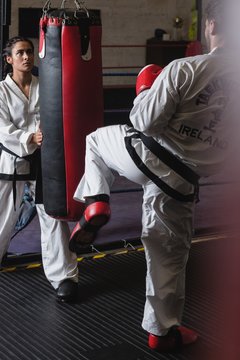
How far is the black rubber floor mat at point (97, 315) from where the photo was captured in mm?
2289

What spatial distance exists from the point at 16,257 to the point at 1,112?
92 cm

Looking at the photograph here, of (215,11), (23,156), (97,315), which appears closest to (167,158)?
(215,11)

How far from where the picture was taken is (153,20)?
7879mm

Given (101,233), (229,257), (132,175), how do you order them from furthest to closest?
(101,233) → (132,175) → (229,257)

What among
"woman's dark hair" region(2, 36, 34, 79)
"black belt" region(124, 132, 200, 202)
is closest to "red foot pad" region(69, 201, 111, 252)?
"black belt" region(124, 132, 200, 202)

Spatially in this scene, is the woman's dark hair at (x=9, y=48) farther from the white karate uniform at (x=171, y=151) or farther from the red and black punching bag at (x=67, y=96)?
the white karate uniform at (x=171, y=151)

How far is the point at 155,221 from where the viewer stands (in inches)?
84.7

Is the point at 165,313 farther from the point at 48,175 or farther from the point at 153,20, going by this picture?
the point at 153,20

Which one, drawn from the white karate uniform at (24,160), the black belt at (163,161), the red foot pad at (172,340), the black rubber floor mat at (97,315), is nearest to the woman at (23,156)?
the white karate uniform at (24,160)

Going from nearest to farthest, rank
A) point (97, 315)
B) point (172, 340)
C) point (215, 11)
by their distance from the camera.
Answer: point (215, 11)
point (172, 340)
point (97, 315)

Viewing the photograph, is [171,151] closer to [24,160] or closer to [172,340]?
[172,340]

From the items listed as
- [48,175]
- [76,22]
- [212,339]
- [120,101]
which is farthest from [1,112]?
[120,101]

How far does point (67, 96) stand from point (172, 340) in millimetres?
1094

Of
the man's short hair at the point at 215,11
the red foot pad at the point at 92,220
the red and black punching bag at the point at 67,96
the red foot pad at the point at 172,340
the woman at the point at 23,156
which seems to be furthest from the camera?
the woman at the point at 23,156
